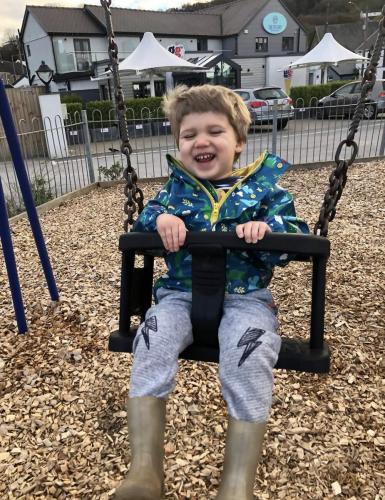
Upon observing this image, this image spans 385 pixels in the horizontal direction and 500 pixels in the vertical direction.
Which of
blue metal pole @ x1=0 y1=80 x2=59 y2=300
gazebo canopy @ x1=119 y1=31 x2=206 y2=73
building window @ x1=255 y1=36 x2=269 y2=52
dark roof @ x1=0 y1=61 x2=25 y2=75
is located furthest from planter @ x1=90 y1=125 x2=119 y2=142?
dark roof @ x1=0 y1=61 x2=25 y2=75

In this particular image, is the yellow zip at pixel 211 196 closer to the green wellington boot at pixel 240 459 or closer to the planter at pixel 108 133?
the green wellington boot at pixel 240 459

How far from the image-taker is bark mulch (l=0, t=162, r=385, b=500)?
5.87 ft

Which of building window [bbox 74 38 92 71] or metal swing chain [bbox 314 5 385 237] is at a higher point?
building window [bbox 74 38 92 71]

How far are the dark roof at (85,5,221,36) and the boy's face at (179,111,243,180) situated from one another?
86.0 ft

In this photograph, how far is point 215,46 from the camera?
95.1 feet

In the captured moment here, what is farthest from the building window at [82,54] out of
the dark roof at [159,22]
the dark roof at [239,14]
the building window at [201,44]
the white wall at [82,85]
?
the dark roof at [239,14]

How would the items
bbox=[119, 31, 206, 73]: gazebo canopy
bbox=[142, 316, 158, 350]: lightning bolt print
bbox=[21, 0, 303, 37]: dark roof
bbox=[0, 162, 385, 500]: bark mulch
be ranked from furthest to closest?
bbox=[21, 0, 303, 37]: dark roof < bbox=[119, 31, 206, 73]: gazebo canopy < bbox=[0, 162, 385, 500]: bark mulch < bbox=[142, 316, 158, 350]: lightning bolt print

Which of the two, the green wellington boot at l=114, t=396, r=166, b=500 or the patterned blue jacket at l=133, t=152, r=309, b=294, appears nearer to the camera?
the green wellington boot at l=114, t=396, r=166, b=500

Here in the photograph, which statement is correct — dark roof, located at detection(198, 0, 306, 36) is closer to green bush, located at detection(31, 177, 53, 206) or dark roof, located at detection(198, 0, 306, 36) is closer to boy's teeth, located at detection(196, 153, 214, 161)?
green bush, located at detection(31, 177, 53, 206)

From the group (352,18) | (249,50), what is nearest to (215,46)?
(249,50)

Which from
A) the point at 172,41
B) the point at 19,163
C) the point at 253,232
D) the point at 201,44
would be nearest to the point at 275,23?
the point at 201,44

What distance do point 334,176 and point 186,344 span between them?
759 millimetres

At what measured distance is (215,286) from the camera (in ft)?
4.91

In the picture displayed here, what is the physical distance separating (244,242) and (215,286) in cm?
19
